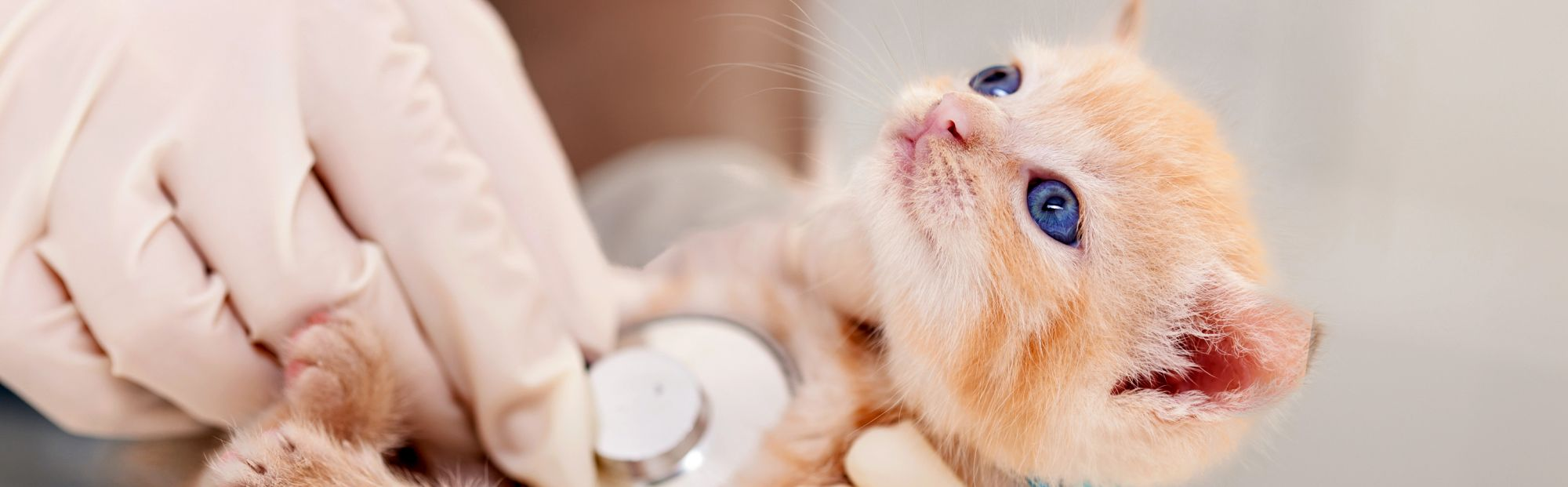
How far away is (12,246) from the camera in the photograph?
1.85 feet

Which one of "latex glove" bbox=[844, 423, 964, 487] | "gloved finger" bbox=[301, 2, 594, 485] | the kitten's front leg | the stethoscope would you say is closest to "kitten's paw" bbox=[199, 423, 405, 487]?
the kitten's front leg

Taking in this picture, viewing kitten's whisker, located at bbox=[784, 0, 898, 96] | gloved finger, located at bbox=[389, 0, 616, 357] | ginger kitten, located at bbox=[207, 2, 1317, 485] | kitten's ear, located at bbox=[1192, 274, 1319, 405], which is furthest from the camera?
kitten's whisker, located at bbox=[784, 0, 898, 96]

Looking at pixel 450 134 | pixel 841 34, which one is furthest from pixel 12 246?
pixel 841 34

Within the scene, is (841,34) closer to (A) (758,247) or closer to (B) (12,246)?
(A) (758,247)

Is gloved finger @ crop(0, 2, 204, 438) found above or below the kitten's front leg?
above

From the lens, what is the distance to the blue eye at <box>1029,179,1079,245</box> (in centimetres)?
65

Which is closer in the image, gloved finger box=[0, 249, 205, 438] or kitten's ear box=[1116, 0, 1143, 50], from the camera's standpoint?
gloved finger box=[0, 249, 205, 438]

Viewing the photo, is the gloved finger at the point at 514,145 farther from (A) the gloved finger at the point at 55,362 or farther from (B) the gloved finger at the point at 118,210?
(A) the gloved finger at the point at 55,362

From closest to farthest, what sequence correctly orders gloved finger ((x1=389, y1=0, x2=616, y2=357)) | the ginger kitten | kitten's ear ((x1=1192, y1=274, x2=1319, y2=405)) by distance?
kitten's ear ((x1=1192, y1=274, x2=1319, y2=405)), the ginger kitten, gloved finger ((x1=389, y1=0, x2=616, y2=357))

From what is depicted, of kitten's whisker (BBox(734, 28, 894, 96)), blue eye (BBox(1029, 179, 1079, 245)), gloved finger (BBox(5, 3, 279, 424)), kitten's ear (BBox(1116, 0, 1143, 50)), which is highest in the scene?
kitten's ear (BBox(1116, 0, 1143, 50))

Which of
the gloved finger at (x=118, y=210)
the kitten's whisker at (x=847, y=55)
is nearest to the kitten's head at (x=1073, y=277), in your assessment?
the kitten's whisker at (x=847, y=55)

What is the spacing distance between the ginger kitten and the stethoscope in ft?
0.21

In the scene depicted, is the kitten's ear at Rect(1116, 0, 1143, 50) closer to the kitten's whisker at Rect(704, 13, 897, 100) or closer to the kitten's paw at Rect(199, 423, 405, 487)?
the kitten's whisker at Rect(704, 13, 897, 100)

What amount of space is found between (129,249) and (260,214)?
84mm
